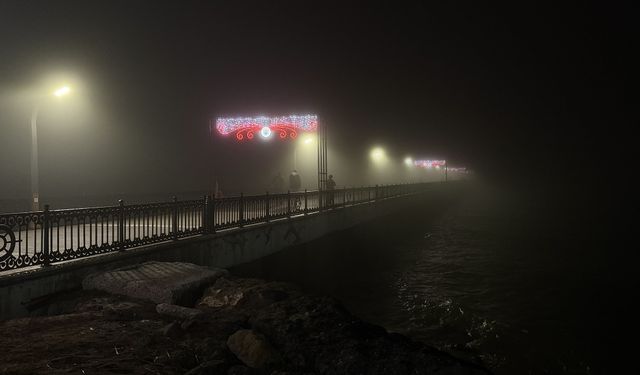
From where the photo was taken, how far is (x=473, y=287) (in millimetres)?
13062

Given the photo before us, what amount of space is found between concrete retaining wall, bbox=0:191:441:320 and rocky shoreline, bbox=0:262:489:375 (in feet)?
1.38

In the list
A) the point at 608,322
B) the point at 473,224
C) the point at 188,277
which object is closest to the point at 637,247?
the point at 473,224

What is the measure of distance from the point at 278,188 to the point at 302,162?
20.9m

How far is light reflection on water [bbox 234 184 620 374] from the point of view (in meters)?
8.35

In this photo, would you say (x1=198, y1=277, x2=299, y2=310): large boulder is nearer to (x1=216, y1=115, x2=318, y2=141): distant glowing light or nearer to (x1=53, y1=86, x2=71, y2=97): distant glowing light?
(x1=53, y1=86, x2=71, y2=97): distant glowing light

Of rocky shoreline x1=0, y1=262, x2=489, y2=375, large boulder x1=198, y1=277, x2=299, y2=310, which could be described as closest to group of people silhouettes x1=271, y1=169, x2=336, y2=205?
large boulder x1=198, y1=277, x2=299, y2=310

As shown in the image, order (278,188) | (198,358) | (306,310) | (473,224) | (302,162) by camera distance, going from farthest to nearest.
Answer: (302,162), (473,224), (278,188), (306,310), (198,358)

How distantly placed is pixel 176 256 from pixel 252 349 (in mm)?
5343

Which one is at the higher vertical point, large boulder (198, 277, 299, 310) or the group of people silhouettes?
the group of people silhouettes

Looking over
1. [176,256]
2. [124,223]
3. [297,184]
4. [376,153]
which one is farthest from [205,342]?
[376,153]

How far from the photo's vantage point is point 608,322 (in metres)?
9.81

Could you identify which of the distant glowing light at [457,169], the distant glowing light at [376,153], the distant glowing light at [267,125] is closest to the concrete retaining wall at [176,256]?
the distant glowing light at [267,125]

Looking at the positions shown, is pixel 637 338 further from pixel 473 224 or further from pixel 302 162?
pixel 302 162

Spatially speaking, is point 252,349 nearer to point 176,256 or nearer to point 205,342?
point 205,342
